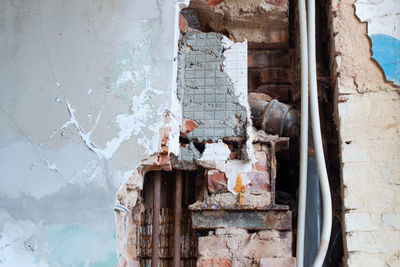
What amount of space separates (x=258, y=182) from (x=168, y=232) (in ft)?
1.62

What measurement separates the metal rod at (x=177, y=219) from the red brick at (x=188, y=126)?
189mm

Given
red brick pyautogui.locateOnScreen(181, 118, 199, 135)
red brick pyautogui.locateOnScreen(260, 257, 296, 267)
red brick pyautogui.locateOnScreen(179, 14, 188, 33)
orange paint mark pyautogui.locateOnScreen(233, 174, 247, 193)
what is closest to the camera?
red brick pyautogui.locateOnScreen(260, 257, 296, 267)

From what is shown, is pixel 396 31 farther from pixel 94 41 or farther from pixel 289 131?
pixel 94 41

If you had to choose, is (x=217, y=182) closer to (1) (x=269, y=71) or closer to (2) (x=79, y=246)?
(2) (x=79, y=246)

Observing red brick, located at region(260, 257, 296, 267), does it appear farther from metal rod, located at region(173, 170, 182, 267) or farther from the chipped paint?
the chipped paint

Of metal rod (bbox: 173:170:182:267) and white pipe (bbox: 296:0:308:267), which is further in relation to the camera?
metal rod (bbox: 173:170:182:267)

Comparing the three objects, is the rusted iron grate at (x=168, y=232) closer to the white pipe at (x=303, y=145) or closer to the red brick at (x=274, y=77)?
the white pipe at (x=303, y=145)

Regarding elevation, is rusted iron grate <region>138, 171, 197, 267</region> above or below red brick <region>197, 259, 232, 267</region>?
above

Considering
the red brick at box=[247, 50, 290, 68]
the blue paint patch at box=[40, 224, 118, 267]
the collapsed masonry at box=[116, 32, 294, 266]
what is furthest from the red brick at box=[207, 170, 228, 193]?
the red brick at box=[247, 50, 290, 68]

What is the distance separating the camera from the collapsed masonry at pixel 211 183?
2.03 metres

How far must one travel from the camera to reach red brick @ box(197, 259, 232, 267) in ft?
6.60

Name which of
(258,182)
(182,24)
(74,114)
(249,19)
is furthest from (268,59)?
(74,114)

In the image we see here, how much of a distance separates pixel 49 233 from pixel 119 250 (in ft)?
0.97

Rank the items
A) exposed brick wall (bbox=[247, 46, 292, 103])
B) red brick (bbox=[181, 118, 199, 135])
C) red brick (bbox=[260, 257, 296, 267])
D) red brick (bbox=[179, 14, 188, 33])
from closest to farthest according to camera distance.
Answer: red brick (bbox=[260, 257, 296, 267]), red brick (bbox=[181, 118, 199, 135]), red brick (bbox=[179, 14, 188, 33]), exposed brick wall (bbox=[247, 46, 292, 103])
